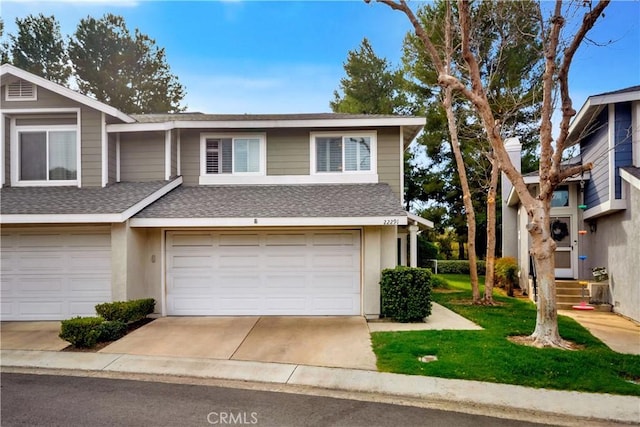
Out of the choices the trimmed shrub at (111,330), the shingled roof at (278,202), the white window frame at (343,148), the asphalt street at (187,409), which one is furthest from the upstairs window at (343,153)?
the asphalt street at (187,409)

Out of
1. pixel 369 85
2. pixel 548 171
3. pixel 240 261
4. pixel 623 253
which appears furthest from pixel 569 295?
pixel 369 85

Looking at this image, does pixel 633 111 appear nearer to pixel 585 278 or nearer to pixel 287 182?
pixel 585 278

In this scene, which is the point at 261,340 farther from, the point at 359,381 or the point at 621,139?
the point at 621,139

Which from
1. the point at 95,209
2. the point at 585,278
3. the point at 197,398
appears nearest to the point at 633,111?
the point at 585,278

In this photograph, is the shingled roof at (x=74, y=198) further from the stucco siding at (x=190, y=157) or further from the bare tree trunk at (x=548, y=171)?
the bare tree trunk at (x=548, y=171)

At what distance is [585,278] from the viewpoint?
43.2 feet

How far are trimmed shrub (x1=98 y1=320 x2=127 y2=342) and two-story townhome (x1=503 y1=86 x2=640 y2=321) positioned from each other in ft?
34.5

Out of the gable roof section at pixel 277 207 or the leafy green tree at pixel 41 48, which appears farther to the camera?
the leafy green tree at pixel 41 48

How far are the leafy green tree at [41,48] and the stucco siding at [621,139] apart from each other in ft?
105

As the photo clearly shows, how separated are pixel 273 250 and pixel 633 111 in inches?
373

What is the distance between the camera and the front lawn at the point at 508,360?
579cm

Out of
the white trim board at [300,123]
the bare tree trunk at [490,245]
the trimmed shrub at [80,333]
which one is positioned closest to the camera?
the trimmed shrub at [80,333]

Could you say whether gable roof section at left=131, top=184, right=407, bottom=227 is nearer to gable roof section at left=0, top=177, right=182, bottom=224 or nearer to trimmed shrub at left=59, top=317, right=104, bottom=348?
gable roof section at left=0, top=177, right=182, bottom=224

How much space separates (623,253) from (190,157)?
11.8m
